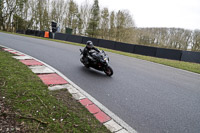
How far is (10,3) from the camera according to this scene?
45.6 meters

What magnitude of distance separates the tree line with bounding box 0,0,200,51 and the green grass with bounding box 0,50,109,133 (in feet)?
138

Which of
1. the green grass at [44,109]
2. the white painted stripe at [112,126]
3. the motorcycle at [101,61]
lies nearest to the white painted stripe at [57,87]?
the green grass at [44,109]

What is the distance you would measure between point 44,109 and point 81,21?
5130 centimetres

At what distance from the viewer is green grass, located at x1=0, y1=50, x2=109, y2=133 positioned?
239cm

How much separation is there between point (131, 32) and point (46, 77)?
44.3 meters

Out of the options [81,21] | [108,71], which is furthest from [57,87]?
[81,21]

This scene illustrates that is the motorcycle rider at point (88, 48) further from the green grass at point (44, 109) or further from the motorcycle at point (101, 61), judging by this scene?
the green grass at point (44, 109)

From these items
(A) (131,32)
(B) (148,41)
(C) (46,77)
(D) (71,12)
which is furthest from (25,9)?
(C) (46,77)

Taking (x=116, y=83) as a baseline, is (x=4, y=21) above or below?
above

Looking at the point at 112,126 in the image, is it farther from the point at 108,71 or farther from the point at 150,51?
the point at 150,51

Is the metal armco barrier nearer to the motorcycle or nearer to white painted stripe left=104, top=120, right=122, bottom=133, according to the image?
the motorcycle

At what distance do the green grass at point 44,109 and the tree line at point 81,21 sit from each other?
138 feet

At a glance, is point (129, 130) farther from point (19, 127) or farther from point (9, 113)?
point (9, 113)

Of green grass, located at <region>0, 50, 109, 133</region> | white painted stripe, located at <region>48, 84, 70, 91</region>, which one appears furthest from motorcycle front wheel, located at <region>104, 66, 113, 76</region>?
green grass, located at <region>0, 50, 109, 133</region>
